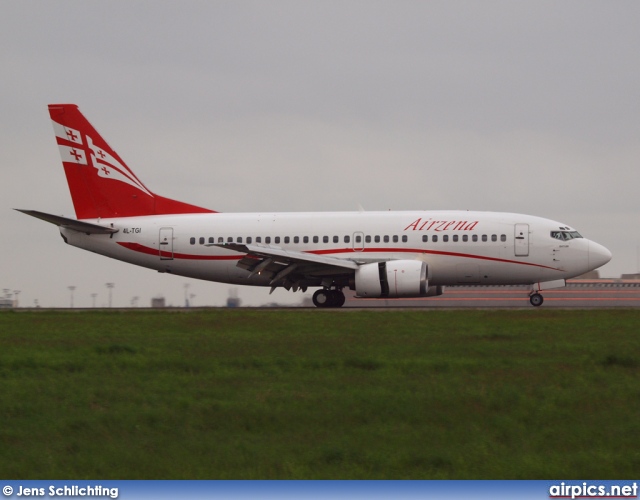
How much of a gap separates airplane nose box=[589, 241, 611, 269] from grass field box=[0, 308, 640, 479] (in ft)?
47.7

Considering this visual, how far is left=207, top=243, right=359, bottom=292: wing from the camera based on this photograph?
35.0m

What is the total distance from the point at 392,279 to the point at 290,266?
4.06m

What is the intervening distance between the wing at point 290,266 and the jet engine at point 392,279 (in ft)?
2.30

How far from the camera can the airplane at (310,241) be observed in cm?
3594

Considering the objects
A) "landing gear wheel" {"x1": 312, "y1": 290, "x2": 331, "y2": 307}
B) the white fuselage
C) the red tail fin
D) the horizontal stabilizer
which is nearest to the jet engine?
the white fuselage

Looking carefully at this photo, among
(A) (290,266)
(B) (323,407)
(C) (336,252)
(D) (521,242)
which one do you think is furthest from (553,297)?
(B) (323,407)

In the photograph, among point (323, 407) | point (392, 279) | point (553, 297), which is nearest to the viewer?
point (323, 407)

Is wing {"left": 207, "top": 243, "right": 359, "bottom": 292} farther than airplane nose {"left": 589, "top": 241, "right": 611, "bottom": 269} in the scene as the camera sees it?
No

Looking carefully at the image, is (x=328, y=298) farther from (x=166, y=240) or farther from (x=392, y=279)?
(x=166, y=240)

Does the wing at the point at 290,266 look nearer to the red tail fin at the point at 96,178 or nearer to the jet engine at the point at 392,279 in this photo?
→ the jet engine at the point at 392,279

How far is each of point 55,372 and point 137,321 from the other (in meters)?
12.7

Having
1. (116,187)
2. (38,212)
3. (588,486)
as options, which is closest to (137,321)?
(38,212)

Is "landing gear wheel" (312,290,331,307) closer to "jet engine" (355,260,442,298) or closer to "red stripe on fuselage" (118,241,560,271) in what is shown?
"red stripe on fuselage" (118,241,560,271)

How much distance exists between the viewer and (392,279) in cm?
3469
